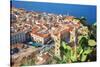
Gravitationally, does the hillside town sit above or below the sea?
Answer: below

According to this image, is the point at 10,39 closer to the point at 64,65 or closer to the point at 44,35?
the point at 44,35

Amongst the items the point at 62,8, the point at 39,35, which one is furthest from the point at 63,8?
the point at 39,35

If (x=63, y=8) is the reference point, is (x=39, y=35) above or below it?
below

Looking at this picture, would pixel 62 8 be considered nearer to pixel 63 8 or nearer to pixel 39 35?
pixel 63 8
